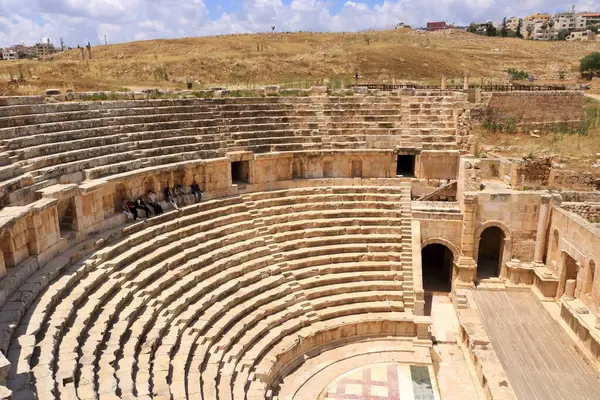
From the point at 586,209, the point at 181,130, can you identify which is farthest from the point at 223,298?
the point at 586,209

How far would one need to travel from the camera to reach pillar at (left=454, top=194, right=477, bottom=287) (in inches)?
666

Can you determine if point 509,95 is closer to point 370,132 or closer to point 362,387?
point 370,132

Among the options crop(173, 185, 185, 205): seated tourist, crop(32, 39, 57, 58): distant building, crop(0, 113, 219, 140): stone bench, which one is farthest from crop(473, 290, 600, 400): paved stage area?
crop(32, 39, 57, 58): distant building

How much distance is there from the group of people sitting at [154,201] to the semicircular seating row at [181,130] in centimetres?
94

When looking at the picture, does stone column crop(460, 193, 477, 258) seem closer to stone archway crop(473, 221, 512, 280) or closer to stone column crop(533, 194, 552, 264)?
stone archway crop(473, 221, 512, 280)

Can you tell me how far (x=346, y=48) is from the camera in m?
52.2

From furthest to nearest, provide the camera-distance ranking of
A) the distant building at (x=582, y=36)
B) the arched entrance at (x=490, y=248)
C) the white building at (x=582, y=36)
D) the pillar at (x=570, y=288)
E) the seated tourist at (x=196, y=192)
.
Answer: the white building at (x=582, y=36), the distant building at (x=582, y=36), the arched entrance at (x=490, y=248), the seated tourist at (x=196, y=192), the pillar at (x=570, y=288)

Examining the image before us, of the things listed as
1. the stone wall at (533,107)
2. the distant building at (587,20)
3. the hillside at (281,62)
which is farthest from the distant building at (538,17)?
the stone wall at (533,107)

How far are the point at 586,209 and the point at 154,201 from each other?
46.2 ft

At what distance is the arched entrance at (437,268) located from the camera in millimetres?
18062

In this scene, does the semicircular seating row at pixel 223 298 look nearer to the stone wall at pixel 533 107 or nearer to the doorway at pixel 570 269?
the doorway at pixel 570 269

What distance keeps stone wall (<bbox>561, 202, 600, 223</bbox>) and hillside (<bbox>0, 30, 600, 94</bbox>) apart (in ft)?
50.4

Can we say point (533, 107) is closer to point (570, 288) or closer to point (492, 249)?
point (492, 249)

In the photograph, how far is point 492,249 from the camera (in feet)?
66.0
